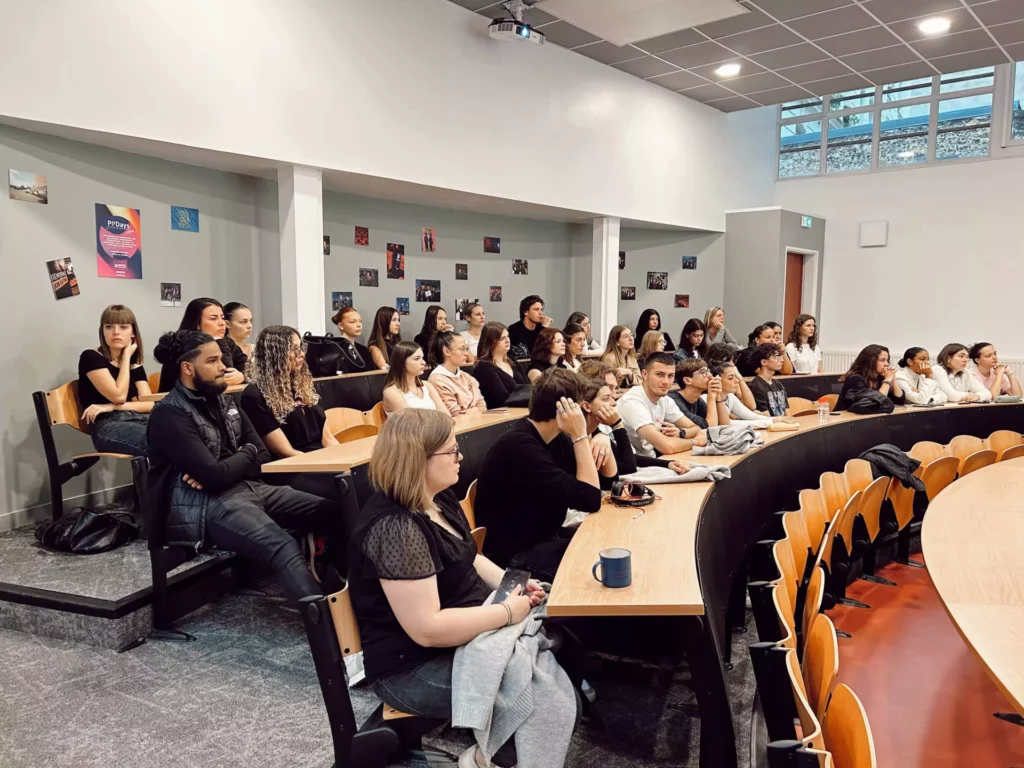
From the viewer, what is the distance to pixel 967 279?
954 cm

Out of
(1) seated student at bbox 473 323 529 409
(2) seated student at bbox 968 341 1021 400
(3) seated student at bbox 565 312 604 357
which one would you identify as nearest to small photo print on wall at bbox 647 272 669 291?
(3) seated student at bbox 565 312 604 357

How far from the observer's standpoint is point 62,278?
4645 millimetres

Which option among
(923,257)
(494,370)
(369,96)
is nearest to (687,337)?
(494,370)

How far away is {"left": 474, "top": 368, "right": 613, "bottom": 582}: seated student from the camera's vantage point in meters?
2.77

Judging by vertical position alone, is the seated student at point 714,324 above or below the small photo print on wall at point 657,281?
below

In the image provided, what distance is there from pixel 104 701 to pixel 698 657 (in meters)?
2.15

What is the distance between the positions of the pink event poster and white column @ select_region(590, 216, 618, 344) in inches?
196

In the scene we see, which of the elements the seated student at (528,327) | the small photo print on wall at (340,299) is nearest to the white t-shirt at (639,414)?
the seated student at (528,327)

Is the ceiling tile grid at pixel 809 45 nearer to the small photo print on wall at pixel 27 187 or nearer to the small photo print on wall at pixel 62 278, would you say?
the small photo print on wall at pixel 27 187

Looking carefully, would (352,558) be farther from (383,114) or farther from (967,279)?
(967,279)

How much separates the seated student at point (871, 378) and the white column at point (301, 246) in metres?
4.06

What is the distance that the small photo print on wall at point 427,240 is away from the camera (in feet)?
25.2

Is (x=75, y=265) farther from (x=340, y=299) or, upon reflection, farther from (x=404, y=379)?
(x=340, y=299)

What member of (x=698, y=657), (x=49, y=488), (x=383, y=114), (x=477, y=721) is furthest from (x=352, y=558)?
(x=383, y=114)
